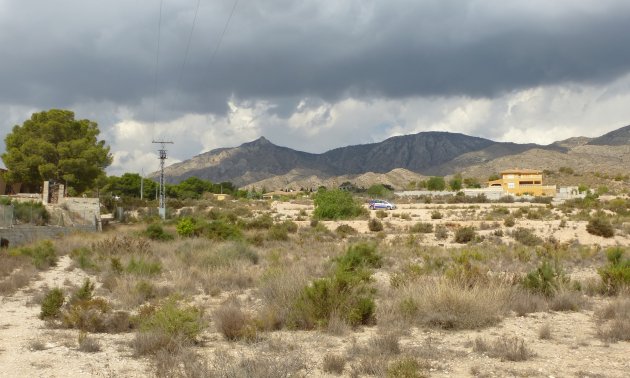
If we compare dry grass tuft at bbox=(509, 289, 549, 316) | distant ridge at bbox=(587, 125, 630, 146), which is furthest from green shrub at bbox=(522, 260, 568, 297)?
distant ridge at bbox=(587, 125, 630, 146)

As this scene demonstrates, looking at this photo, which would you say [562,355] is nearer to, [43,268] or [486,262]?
[486,262]

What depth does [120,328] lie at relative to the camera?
12422mm

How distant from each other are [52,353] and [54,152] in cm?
5018

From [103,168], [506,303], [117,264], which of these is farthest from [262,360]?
[103,168]

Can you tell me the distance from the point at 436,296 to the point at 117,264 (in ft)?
43.2

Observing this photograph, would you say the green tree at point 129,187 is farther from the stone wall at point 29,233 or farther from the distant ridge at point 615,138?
the distant ridge at point 615,138

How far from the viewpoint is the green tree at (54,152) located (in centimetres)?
5488

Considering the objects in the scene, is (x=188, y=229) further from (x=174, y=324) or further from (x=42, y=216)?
(x=174, y=324)

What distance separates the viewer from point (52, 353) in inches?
407

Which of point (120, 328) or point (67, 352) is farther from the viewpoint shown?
point (120, 328)

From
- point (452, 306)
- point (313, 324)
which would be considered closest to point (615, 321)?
point (452, 306)

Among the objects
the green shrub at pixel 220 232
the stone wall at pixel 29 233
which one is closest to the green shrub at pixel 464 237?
the green shrub at pixel 220 232

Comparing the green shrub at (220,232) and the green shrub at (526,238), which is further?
the green shrub at (220,232)

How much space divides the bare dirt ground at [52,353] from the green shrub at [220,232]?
21905mm
